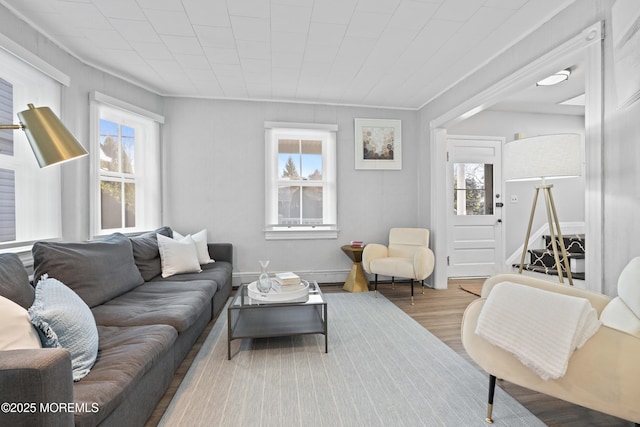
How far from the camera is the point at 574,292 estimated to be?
159 cm

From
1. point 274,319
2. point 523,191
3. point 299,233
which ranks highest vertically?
point 523,191

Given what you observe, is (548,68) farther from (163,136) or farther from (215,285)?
(163,136)

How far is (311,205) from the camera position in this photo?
14.0ft

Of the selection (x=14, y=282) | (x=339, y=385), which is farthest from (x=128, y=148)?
(x=339, y=385)

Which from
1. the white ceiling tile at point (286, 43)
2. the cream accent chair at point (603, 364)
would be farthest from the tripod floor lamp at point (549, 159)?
the white ceiling tile at point (286, 43)

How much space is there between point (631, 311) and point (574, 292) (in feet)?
0.72

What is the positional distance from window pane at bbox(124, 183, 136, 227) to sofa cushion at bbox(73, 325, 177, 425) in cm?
214

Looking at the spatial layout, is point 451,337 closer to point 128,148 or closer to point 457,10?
point 457,10

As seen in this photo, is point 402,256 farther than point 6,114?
Yes

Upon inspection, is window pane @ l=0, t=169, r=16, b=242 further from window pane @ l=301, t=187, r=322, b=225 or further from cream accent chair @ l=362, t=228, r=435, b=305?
cream accent chair @ l=362, t=228, r=435, b=305

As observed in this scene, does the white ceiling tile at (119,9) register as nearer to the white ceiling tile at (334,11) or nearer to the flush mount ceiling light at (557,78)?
the white ceiling tile at (334,11)

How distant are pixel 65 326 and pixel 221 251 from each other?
2461 mm

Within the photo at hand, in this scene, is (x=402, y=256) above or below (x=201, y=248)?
below

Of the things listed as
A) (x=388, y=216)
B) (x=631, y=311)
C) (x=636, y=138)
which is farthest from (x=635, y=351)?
(x=388, y=216)
